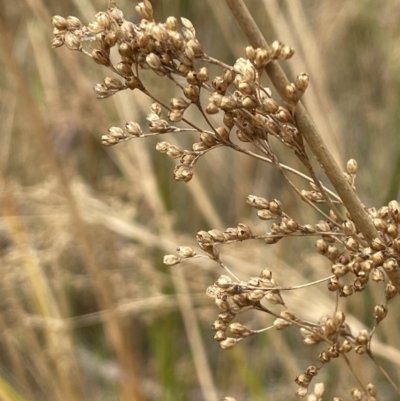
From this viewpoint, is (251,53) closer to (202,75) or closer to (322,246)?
(202,75)

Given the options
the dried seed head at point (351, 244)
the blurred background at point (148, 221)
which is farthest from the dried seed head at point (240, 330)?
the blurred background at point (148, 221)

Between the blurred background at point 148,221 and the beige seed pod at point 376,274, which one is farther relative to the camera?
the blurred background at point 148,221

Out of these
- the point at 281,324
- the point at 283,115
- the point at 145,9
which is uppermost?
the point at 145,9

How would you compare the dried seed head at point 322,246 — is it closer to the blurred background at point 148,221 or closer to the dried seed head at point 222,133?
the dried seed head at point 222,133

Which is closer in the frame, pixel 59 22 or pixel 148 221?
pixel 59 22

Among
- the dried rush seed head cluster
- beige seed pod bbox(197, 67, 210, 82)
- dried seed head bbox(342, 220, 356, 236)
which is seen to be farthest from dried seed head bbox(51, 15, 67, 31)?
dried seed head bbox(342, 220, 356, 236)

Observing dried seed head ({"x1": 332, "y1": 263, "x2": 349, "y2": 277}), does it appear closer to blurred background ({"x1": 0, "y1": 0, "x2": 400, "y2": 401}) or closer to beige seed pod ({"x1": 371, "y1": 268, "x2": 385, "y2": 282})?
beige seed pod ({"x1": 371, "y1": 268, "x2": 385, "y2": 282})

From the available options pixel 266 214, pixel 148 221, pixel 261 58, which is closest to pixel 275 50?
pixel 261 58

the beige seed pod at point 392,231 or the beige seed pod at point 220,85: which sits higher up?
the beige seed pod at point 220,85
